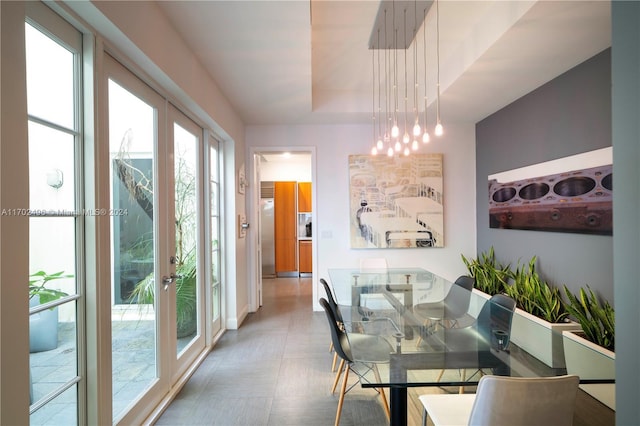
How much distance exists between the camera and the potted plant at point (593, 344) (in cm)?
147

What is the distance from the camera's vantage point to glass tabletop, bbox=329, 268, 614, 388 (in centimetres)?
142

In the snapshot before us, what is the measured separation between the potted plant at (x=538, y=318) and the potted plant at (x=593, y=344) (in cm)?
7

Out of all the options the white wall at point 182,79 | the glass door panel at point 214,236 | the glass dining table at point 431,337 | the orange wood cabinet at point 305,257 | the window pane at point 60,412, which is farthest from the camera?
the orange wood cabinet at point 305,257

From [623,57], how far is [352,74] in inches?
124

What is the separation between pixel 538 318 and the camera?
9.12 feet

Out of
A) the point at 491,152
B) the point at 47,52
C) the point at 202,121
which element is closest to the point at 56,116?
the point at 47,52

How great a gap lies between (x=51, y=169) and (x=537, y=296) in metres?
3.58

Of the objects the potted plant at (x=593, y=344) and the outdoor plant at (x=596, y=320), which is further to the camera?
the outdoor plant at (x=596, y=320)

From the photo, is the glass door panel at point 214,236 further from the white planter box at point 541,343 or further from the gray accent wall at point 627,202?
the gray accent wall at point 627,202

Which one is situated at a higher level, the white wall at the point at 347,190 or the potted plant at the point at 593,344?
the white wall at the point at 347,190

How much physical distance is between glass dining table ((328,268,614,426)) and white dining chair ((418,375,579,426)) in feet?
0.49

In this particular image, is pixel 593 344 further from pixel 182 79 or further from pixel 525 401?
pixel 182 79

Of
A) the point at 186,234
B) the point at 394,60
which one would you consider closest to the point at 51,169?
the point at 186,234

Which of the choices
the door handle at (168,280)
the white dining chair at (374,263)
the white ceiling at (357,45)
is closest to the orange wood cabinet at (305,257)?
the white dining chair at (374,263)
